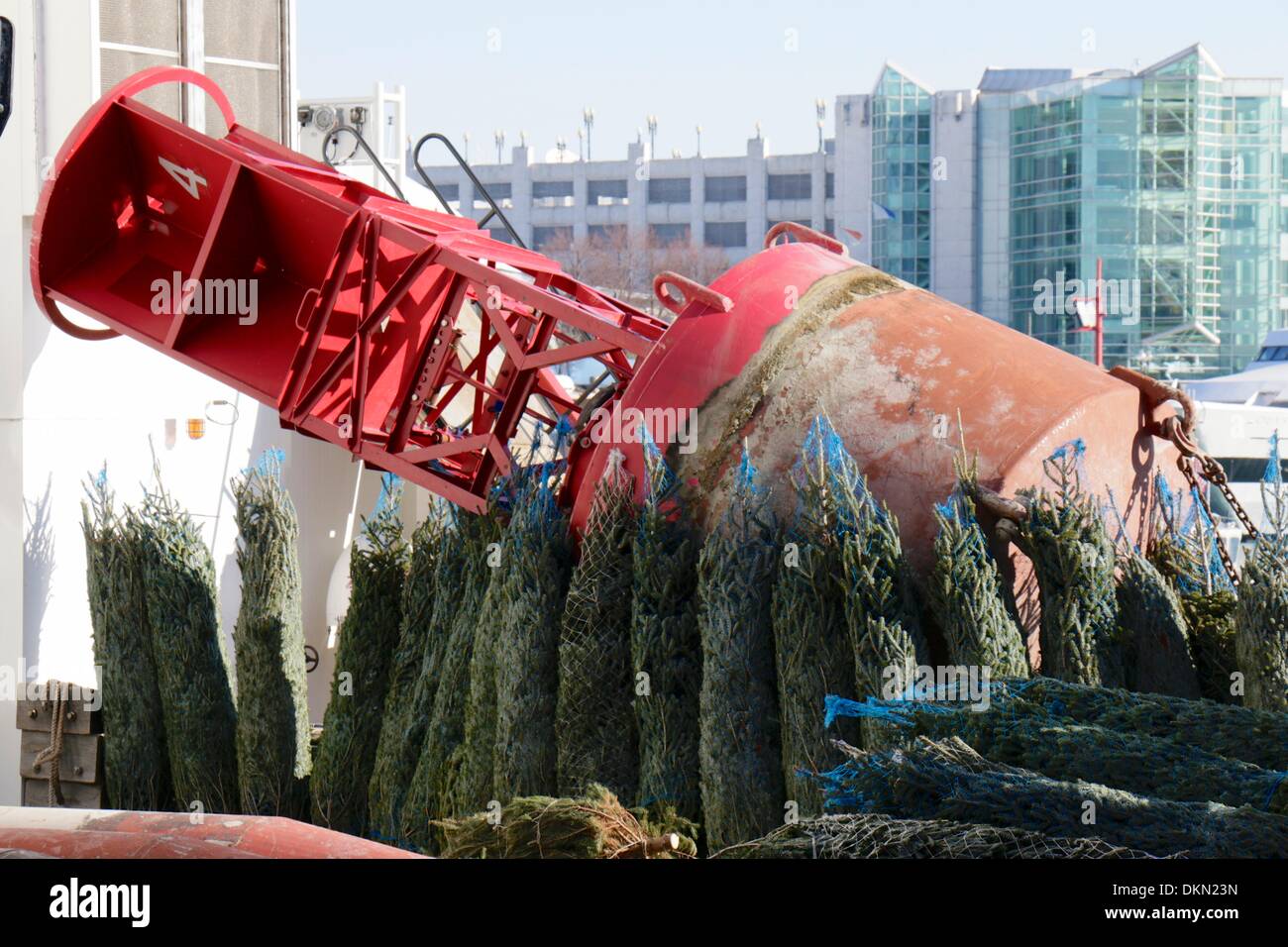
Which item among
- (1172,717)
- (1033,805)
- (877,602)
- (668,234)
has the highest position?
(668,234)

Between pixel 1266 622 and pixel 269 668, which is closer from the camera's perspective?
pixel 1266 622

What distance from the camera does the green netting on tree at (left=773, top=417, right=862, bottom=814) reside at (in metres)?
6.71

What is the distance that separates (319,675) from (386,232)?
243 inches

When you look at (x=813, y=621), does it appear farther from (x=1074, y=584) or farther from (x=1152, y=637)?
(x=1152, y=637)

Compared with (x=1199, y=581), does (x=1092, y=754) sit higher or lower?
lower

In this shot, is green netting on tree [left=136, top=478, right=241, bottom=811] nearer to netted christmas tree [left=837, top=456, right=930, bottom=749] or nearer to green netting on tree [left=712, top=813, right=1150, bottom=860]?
netted christmas tree [left=837, top=456, right=930, bottom=749]

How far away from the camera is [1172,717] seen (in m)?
6.05

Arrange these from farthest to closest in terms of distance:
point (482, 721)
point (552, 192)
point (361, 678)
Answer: point (552, 192), point (361, 678), point (482, 721)

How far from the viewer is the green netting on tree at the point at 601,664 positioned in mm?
7367

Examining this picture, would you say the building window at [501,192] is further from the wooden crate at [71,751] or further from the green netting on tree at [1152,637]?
the green netting on tree at [1152,637]

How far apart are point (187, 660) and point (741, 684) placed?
398 cm

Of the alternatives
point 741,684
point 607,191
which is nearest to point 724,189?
point 607,191
